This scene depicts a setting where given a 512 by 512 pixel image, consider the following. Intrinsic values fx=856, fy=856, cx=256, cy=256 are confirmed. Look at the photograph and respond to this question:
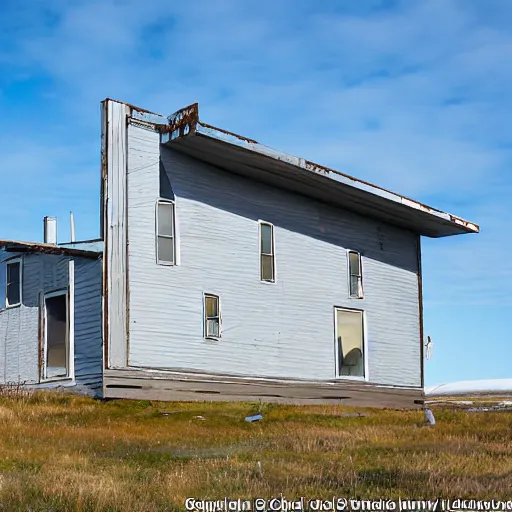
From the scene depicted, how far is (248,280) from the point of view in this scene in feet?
85.9

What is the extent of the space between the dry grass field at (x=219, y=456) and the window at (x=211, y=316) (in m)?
3.17

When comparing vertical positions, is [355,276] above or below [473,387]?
above

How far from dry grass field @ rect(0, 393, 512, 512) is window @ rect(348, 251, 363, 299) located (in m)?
8.40

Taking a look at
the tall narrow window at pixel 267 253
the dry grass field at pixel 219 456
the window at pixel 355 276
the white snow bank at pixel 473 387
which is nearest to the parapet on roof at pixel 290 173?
the tall narrow window at pixel 267 253

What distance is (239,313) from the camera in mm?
25672

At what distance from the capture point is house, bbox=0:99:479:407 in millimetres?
22984

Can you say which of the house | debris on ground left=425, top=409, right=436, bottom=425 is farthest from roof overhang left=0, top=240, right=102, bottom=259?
debris on ground left=425, top=409, right=436, bottom=425

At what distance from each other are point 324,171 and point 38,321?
968 cm

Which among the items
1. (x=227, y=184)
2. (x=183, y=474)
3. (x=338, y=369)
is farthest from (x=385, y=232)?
(x=183, y=474)

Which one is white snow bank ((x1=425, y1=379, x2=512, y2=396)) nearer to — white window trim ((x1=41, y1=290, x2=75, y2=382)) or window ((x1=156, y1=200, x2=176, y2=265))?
window ((x1=156, y1=200, x2=176, y2=265))

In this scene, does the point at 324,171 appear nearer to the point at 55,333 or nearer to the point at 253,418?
the point at 253,418

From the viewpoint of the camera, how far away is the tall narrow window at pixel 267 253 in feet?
87.9

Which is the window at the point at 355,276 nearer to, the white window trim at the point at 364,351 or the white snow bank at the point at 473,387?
the white window trim at the point at 364,351

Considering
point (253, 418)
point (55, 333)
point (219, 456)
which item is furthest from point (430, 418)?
point (55, 333)
